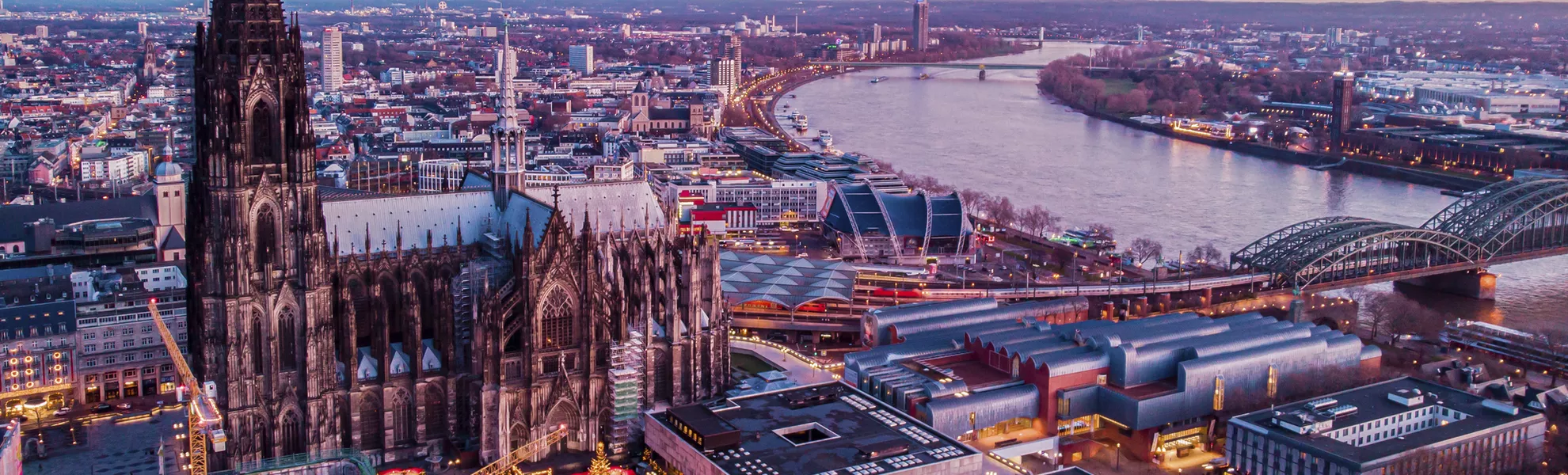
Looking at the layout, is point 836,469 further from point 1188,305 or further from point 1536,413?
point 1188,305

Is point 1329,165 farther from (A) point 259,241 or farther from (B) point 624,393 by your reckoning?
(A) point 259,241

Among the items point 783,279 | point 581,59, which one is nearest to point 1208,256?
point 783,279

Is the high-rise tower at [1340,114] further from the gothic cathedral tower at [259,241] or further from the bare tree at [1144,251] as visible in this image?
the gothic cathedral tower at [259,241]

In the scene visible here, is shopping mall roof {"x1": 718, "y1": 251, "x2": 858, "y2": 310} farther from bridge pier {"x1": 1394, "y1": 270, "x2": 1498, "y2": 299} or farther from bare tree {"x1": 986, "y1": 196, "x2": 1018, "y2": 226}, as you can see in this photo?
bridge pier {"x1": 1394, "y1": 270, "x2": 1498, "y2": 299}

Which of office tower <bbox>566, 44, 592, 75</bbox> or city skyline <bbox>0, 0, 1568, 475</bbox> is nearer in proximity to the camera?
city skyline <bbox>0, 0, 1568, 475</bbox>

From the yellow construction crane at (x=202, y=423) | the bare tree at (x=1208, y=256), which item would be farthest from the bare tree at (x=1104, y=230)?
the yellow construction crane at (x=202, y=423)

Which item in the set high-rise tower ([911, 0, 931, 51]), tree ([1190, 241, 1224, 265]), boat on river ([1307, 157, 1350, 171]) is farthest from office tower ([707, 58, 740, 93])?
high-rise tower ([911, 0, 931, 51])
